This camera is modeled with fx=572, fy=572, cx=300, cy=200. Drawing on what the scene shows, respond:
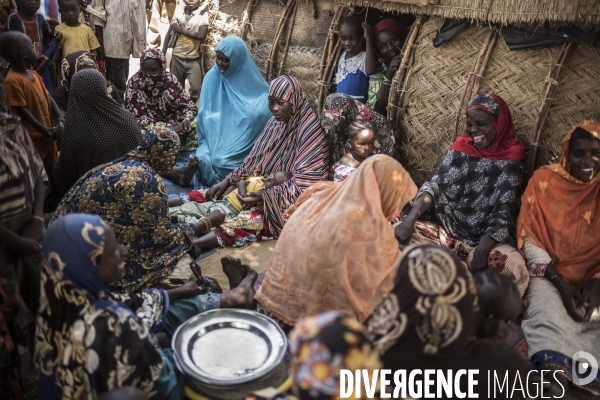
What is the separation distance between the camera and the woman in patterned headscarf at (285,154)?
4504mm

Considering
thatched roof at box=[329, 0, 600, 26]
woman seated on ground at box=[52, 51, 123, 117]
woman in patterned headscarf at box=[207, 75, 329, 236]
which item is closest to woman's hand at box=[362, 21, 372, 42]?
thatched roof at box=[329, 0, 600, 26]

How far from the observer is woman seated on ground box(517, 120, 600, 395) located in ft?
10.5

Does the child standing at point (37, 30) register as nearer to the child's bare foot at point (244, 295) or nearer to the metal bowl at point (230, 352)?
the child's bare foot at point (244, 295)

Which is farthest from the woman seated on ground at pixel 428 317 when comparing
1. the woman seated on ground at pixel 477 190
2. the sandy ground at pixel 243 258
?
the sandy ground at pixel 243 258

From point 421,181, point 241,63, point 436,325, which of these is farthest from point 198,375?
point 241,63

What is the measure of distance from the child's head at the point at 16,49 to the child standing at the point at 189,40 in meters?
2.27

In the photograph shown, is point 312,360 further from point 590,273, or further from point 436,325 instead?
point 590,273

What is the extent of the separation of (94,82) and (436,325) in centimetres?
314

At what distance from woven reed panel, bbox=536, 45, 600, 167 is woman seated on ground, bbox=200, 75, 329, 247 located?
1705 mm

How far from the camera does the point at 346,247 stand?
8.57ft

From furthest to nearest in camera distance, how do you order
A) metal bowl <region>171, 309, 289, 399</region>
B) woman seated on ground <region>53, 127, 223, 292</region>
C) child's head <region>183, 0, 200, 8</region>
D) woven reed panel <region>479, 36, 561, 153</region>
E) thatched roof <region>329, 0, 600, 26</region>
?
child's head <region>183, 0, 200, 8</region> < woven reed panel <region>479, 36, 561, 153</region> < thatched roof <region>329, 0, 600, 26</region> < woman seated on ground <region>53, 127, 223, 292</region> < metal bowl <region>171, 309, 289, 399</region>

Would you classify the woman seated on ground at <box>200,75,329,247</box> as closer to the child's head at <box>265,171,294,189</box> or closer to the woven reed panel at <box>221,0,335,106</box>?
the child's head at <box>265,171,294,189</box>

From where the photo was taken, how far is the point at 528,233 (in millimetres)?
3668

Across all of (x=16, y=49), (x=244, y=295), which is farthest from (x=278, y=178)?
(x=16, y=49)
